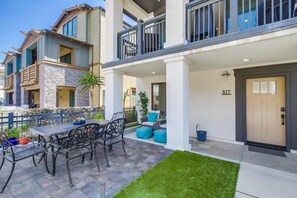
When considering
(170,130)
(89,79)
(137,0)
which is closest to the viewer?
(170,130)

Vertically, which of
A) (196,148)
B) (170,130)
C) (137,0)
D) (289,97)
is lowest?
(196,148)

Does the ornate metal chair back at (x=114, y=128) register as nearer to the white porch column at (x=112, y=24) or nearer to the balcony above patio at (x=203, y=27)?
the balcony above patio at (x=203, y=27)

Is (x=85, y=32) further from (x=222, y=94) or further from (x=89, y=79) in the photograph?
(x=222, y=94)

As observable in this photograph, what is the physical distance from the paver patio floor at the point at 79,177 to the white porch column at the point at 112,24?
3930 millimetres

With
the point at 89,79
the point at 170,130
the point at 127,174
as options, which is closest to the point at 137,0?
the point at 89,79

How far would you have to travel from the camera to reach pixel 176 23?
4168 millimetres

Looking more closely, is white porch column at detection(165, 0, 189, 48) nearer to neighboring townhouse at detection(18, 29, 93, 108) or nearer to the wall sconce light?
the wall sconce light

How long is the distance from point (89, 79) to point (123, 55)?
12.7 feet

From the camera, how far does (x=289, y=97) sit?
4227 millimetres

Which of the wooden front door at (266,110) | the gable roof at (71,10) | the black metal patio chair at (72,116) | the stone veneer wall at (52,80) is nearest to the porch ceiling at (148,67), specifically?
the black metal patio chair at (72,116)

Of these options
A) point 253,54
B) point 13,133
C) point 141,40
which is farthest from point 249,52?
point 13,133

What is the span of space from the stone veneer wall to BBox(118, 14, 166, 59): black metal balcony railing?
6.03 metres

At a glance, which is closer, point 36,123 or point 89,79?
point 36,123

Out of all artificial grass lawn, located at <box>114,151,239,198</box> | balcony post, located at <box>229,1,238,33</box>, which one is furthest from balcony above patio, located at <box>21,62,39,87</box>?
balcony post, located at <box>229,1,238,33</box>
